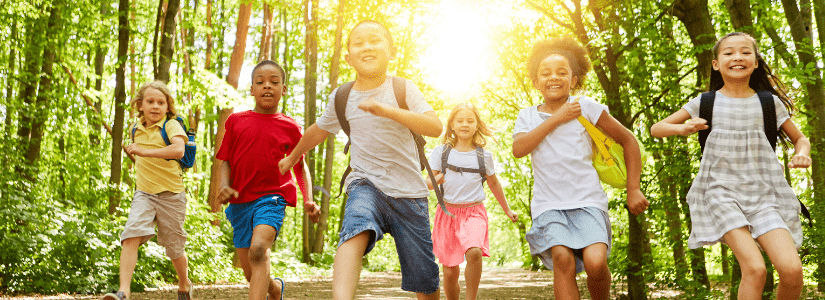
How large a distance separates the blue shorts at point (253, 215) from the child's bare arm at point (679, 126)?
9.35 ft

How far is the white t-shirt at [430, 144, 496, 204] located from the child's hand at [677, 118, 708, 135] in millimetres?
2988

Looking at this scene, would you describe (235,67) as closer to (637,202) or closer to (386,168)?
(386,168)

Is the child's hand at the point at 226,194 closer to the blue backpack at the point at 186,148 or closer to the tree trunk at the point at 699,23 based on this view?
the blue backpack at the point at 186,148

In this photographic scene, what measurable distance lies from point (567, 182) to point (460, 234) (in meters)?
2.59

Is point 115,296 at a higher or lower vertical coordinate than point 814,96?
lower

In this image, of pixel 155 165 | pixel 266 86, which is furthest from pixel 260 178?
pixel 155 165

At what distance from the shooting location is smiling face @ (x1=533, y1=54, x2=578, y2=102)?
4.99 meters

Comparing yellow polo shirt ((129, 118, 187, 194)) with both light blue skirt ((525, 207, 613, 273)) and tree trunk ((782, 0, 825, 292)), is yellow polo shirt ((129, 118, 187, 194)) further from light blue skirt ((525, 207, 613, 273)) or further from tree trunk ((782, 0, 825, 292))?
tree trunk ((782, 0, 825, 292))

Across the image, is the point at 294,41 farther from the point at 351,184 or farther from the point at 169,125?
the point at 351,184

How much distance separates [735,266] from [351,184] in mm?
4659

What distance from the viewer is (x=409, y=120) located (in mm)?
4141

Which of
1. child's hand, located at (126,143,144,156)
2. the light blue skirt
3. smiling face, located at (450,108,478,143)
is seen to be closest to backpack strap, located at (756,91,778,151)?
the light blue skirt

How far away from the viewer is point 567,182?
4.71m

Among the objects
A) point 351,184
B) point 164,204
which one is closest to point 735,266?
point 351,184
